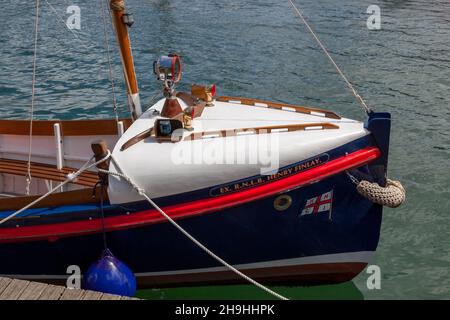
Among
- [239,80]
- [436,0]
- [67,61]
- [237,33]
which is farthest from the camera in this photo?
[436,0]

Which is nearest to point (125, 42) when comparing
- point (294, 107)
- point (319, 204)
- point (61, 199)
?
point (61, 199)

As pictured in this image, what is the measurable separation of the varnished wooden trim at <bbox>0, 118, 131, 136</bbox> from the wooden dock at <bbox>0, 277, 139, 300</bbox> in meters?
3.24

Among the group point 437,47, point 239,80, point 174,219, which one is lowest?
point 174,219

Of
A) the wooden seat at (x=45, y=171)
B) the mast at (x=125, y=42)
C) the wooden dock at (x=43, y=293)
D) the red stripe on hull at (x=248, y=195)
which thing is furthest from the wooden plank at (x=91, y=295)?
the mast at (x=125, y=42)

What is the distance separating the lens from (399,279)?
8.83 m

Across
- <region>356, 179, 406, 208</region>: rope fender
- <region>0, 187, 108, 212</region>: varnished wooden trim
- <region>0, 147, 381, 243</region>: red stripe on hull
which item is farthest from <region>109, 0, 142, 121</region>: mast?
<region>356, 179, 406, 208</region>: rope fender

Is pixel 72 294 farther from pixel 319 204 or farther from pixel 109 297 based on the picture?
→ pixel 319 204

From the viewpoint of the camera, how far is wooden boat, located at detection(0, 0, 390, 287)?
673 cm

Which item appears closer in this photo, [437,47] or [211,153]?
[211,153]
